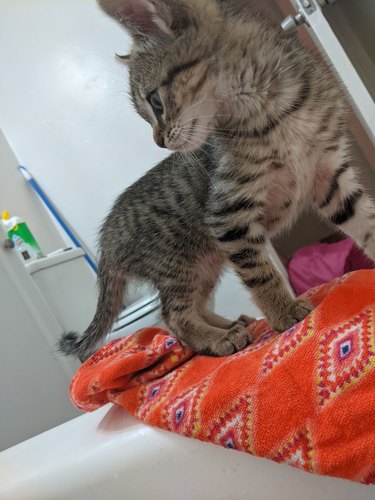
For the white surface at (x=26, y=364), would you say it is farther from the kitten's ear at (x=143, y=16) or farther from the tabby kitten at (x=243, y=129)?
the kitten's ear at (x=143, y=16)

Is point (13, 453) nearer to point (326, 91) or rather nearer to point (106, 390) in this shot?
point (106, 390)

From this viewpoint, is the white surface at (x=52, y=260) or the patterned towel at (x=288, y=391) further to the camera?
the white surface at (x=52, y=260)

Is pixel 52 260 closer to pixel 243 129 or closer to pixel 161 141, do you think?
pixel 161 141

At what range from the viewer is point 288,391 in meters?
0.65

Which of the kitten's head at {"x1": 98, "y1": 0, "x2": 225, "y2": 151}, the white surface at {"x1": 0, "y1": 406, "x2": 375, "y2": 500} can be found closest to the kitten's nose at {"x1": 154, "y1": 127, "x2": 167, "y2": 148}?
the kitten's head at {"x1": 98, "y1": 0, "x2": 225, "y2": 151}

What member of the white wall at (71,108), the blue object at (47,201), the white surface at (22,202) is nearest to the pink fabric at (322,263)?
the white wall at (71,108)

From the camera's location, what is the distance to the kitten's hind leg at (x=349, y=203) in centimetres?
101

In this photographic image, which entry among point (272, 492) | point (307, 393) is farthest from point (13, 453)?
point (307, 393)

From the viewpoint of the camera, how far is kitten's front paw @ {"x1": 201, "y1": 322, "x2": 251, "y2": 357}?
37.6 inches

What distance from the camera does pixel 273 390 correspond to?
2.20 feet

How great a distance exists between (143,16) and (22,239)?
1594 mm

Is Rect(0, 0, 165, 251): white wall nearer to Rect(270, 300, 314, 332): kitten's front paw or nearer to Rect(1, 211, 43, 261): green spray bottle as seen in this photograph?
Rect(1, 211, 43, 261): green spray bottle

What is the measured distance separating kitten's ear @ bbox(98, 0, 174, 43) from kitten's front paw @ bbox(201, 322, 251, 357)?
653mm

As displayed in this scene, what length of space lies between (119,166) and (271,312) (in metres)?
1.88
